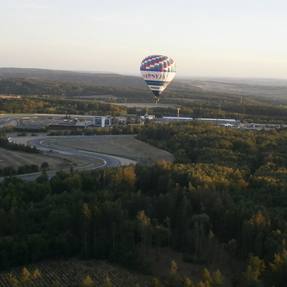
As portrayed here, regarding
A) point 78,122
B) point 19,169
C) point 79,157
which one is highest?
point 19,169

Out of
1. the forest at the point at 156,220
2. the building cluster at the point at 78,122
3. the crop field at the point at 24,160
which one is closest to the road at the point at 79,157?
the crop field at the point at 24,160

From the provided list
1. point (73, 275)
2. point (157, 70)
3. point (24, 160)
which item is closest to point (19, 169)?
point (24, 160)

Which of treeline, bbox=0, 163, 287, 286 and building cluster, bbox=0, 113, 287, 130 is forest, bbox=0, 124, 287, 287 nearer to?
treeline, bbox=0, 163, 287, 286

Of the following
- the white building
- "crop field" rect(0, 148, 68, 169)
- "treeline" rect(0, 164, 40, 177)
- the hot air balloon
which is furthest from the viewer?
the white building

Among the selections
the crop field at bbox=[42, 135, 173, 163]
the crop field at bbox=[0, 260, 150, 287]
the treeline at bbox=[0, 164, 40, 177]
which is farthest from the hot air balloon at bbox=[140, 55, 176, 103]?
the crop field at bbox=[0, 260, 150, 287]

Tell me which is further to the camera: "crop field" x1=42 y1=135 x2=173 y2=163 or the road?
"crop field" x1=42 y1=135 x2=173 y2=163

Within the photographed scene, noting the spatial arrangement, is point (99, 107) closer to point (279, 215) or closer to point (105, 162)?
point (105, 162)

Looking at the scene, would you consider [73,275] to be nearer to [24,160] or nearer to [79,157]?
[24,160]
